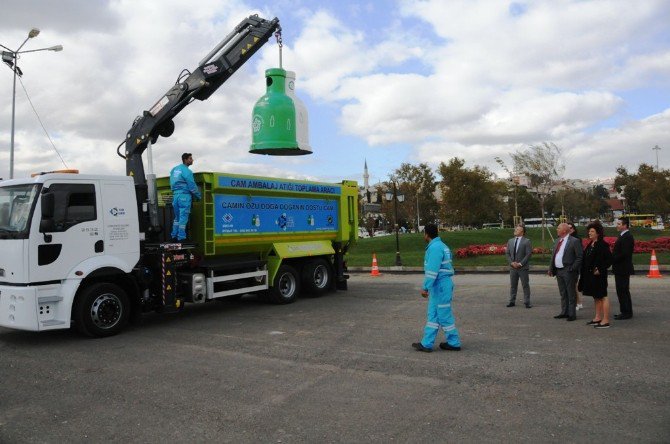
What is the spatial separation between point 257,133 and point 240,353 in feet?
10.0

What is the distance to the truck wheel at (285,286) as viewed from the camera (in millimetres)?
12289

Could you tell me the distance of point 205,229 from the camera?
10.5m

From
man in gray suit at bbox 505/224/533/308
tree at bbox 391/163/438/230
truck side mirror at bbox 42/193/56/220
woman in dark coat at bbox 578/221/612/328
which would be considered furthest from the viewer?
tree at bbox 391/163/438/230

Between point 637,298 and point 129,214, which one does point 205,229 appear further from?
point 637,298

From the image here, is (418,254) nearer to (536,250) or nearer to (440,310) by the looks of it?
(536,250)

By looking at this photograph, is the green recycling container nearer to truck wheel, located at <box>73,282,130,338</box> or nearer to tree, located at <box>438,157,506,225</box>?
truck wheel, located at <box>73,282,130,338</box>

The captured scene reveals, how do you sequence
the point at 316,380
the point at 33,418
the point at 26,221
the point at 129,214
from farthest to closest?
the point at 129,214 → the point at 26,221 → the point at 316,380 → the point at 33,418

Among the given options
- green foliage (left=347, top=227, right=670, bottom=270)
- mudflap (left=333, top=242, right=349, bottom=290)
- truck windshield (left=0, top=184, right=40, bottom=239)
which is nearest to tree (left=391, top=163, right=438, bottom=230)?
green foliage (left=347, top=227, right=670, bottom=270)

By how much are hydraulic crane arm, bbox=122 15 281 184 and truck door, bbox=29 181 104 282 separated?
1677mm

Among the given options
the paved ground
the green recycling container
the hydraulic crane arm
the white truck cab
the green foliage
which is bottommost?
the paved ground

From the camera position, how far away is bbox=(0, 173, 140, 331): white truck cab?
812 cm

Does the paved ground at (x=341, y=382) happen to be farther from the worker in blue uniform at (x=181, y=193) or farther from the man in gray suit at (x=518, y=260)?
the worker in blue uniform at (x=181, y=193)

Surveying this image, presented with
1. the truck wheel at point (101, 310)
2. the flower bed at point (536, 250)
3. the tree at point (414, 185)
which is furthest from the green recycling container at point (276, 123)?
the tree at point (414, 185)

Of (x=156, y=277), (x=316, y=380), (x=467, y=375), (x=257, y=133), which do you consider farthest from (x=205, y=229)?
(x=467, y=375)
